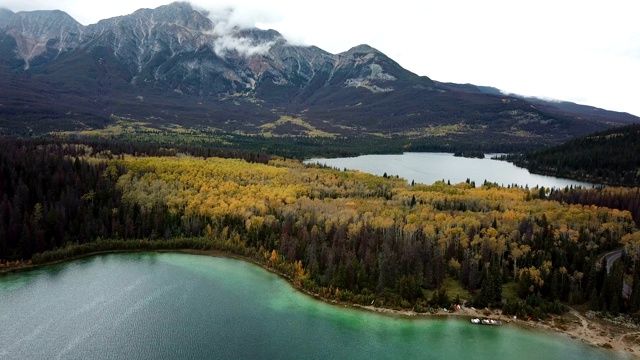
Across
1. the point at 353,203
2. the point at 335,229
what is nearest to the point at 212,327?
the point at 335,229

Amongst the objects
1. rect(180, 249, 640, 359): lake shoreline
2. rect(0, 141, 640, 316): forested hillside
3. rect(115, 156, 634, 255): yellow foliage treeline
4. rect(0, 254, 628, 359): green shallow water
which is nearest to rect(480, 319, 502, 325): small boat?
rect(0, 254, 628, 359): green shallow water

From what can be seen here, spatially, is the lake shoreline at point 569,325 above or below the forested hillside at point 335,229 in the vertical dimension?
below

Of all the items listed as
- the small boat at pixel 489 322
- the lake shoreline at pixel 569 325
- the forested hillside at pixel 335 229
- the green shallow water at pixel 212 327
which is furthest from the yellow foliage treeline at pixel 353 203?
the green shallow water at pixel 212 327

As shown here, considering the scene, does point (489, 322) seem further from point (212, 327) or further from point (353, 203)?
point (353, 203)


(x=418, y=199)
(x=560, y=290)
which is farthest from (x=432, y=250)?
(x=418, y=199)

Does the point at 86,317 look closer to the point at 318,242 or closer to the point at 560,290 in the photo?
the point at 318,242

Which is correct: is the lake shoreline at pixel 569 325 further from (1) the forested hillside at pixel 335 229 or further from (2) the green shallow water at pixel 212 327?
(1) the forested hillside at pixel 335 229
